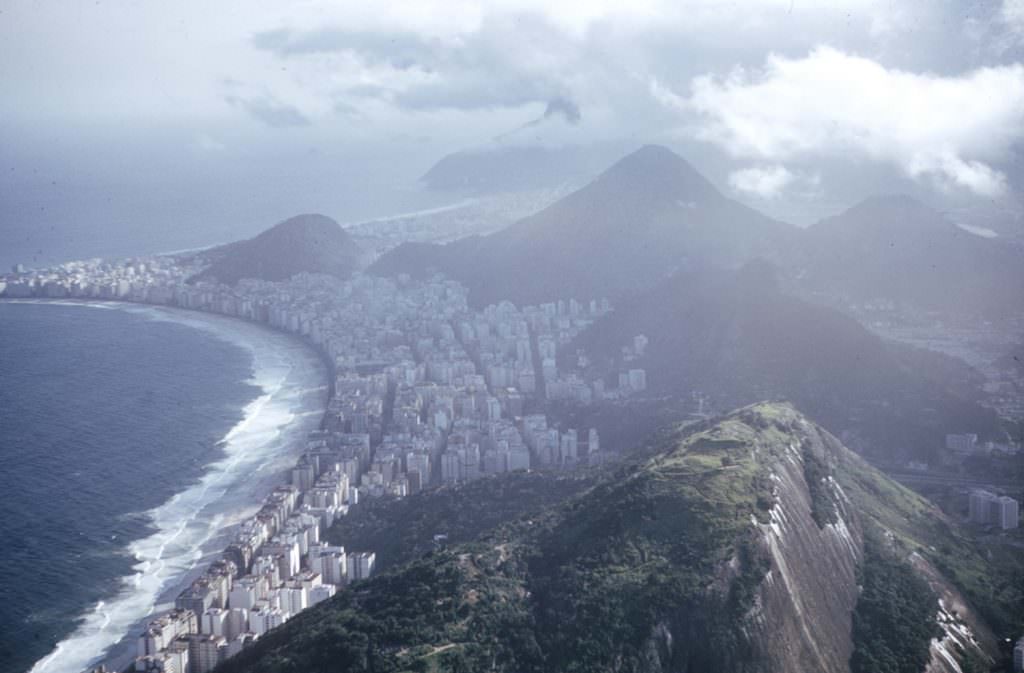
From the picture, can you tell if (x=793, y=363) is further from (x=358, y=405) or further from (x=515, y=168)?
(x=515, y=168)

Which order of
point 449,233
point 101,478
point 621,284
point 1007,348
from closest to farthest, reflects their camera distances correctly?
point 101,478, point 1007,348, point 621,284, point 449,233

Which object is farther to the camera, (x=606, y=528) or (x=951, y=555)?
(x=951, y=555)

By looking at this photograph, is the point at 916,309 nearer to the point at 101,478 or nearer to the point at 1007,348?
the point at 1007,348

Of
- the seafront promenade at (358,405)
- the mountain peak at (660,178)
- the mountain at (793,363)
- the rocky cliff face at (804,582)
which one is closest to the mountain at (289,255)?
the seafront promenade at (358,405)

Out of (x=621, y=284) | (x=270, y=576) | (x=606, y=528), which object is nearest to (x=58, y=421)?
(x=270, y=576)

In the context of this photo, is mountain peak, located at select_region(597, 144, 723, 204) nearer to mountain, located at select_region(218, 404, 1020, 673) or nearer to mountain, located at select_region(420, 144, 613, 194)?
mountain, located at select_region(420, 144, 613, 194)

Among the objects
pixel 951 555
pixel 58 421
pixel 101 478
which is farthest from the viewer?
pixel 58 421

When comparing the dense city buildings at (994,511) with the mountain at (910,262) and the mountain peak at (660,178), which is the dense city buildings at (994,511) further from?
the mountain peak at (660,178)
